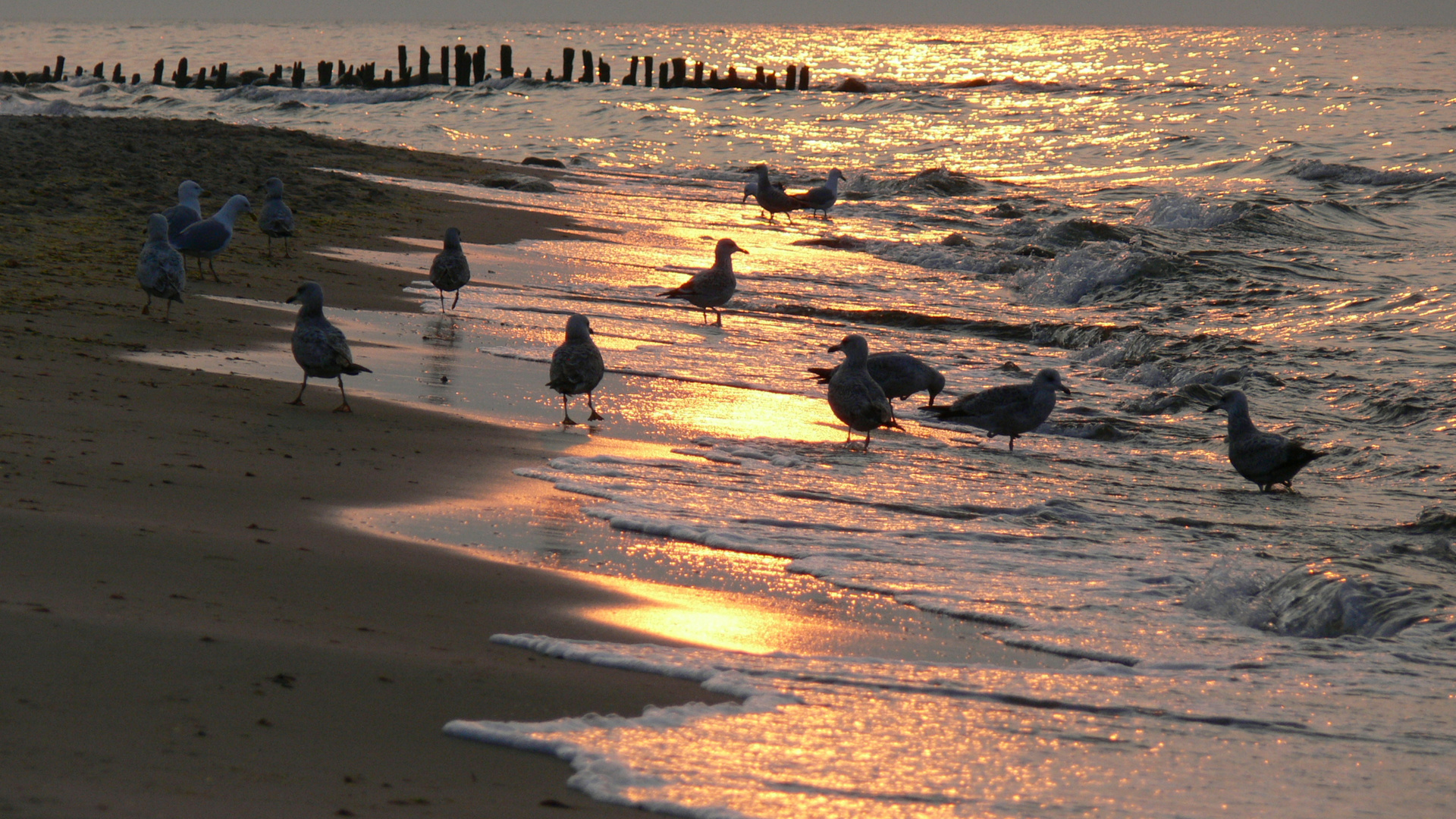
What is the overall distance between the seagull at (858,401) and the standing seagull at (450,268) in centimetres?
428

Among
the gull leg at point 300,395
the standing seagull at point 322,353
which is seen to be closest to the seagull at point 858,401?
the standing seagull at point 322,353

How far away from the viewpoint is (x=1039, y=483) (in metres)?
7.73

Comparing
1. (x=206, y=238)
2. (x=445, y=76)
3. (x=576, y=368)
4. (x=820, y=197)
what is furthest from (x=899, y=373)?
(x=445, y=76)

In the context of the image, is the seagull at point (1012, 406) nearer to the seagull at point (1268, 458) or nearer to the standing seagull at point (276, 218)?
the seagull at point (1268, 458)

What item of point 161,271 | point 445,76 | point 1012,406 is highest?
point 445,76

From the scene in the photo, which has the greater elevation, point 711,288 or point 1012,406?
point 711,288

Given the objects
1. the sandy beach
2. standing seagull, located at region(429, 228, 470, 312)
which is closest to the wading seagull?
the sandy beach

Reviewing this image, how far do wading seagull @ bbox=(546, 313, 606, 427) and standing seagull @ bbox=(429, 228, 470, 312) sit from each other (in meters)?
3.37

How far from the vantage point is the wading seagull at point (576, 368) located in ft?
26.4

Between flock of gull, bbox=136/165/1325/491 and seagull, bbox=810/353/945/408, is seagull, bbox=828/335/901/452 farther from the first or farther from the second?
seagull, bbox=810/353/945/408

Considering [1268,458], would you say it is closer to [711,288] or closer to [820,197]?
[711,288]

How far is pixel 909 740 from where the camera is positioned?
3.82 metres

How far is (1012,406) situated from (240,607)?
576cm

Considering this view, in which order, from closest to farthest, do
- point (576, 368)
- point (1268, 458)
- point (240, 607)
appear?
1. point (240, 607)
2. point (1268, 458)
3. point (576, 368)
